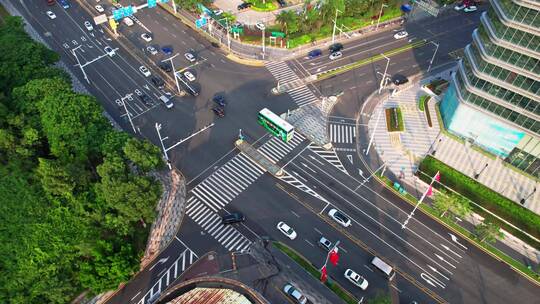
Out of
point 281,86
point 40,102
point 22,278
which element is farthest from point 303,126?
point 22,278

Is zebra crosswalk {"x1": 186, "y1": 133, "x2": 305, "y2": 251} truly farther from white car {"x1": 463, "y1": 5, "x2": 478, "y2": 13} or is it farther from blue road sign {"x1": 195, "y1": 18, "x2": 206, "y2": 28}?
white car {"x1": 463, "y1": 5, "x2": 478, "y2": 13}

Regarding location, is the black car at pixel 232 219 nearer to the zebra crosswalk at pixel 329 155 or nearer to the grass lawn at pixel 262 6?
the zebra crosswalk at pixel 329 155

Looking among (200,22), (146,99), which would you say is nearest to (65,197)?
(146,99)

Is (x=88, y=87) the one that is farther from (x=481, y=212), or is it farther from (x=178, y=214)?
(x=481, y=212)

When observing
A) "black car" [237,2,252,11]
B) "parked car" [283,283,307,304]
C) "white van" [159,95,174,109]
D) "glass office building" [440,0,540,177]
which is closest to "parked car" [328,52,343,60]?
"glass office building" [440,0,540,177]

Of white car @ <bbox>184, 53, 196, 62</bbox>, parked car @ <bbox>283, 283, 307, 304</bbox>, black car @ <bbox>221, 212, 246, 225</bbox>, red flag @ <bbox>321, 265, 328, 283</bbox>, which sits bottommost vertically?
black car @ <bbox>221, 212, 246, 225</bbox>

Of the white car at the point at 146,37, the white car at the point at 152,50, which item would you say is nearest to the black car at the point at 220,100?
the white car at the point at 152,50
